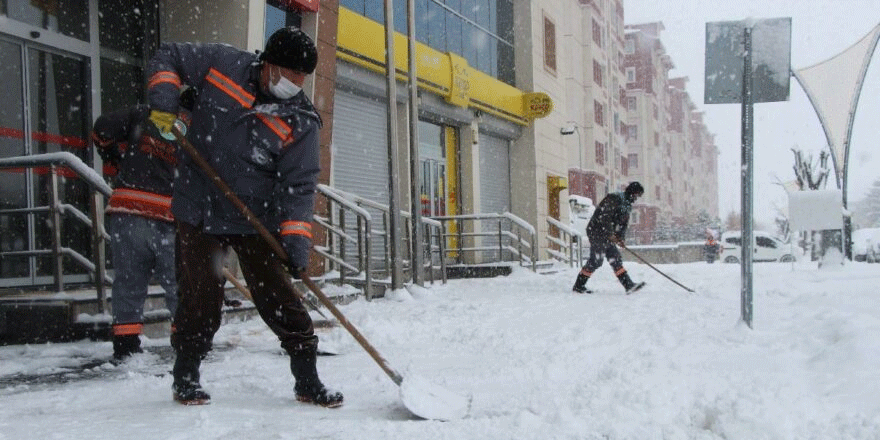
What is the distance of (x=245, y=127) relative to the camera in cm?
334

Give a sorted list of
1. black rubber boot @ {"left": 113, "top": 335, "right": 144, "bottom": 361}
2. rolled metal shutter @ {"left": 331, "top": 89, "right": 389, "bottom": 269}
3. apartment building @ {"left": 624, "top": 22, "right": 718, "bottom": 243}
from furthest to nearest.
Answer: apartment building @ {"left": 624, "top": 22, "right": 718, "bottom": 243} → rolled metal shutter @ {"left": 331, "top": 89, "right": 389, "bottom": 269} → black rubber boot @ {"left": 113, "top": 335, "right": 144, "bottom": 361}

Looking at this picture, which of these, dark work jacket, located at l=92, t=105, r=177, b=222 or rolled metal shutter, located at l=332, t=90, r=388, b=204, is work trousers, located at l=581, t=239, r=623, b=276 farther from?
dark work jacket, located at l=92, t=105, r=177, b=222

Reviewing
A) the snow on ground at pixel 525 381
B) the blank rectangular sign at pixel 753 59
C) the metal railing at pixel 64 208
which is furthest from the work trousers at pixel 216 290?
the blank rectangular sign at pixel 753 59

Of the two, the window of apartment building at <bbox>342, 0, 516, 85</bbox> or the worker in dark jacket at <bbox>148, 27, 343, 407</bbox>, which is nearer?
the worker in dark jacket at <bbox>148, 27, 343, 407</bbox>

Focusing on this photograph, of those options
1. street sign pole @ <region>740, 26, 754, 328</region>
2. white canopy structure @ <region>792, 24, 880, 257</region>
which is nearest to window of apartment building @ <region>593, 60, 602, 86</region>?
white canopy structure @ <region>792, 24, 880, 257</region>

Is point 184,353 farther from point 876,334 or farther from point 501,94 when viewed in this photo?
point 501,94

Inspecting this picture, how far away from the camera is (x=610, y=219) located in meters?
10.7

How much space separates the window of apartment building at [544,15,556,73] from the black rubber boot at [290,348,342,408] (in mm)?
19103

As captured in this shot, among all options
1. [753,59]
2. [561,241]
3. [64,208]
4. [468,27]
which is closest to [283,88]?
[64,208]

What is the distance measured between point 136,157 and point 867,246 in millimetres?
26120

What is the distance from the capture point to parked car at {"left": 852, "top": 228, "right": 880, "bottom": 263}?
24.4 m

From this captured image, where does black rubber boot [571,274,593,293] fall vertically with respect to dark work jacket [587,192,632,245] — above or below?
below

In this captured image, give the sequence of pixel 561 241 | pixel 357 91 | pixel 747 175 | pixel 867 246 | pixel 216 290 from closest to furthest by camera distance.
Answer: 1. pixel 216 290
2. pixel 747 175
3. pixel 357 91
4. pixel 561 241
5. pixel 867 246

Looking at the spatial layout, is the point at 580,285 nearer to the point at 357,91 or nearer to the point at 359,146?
the point at 359,146
